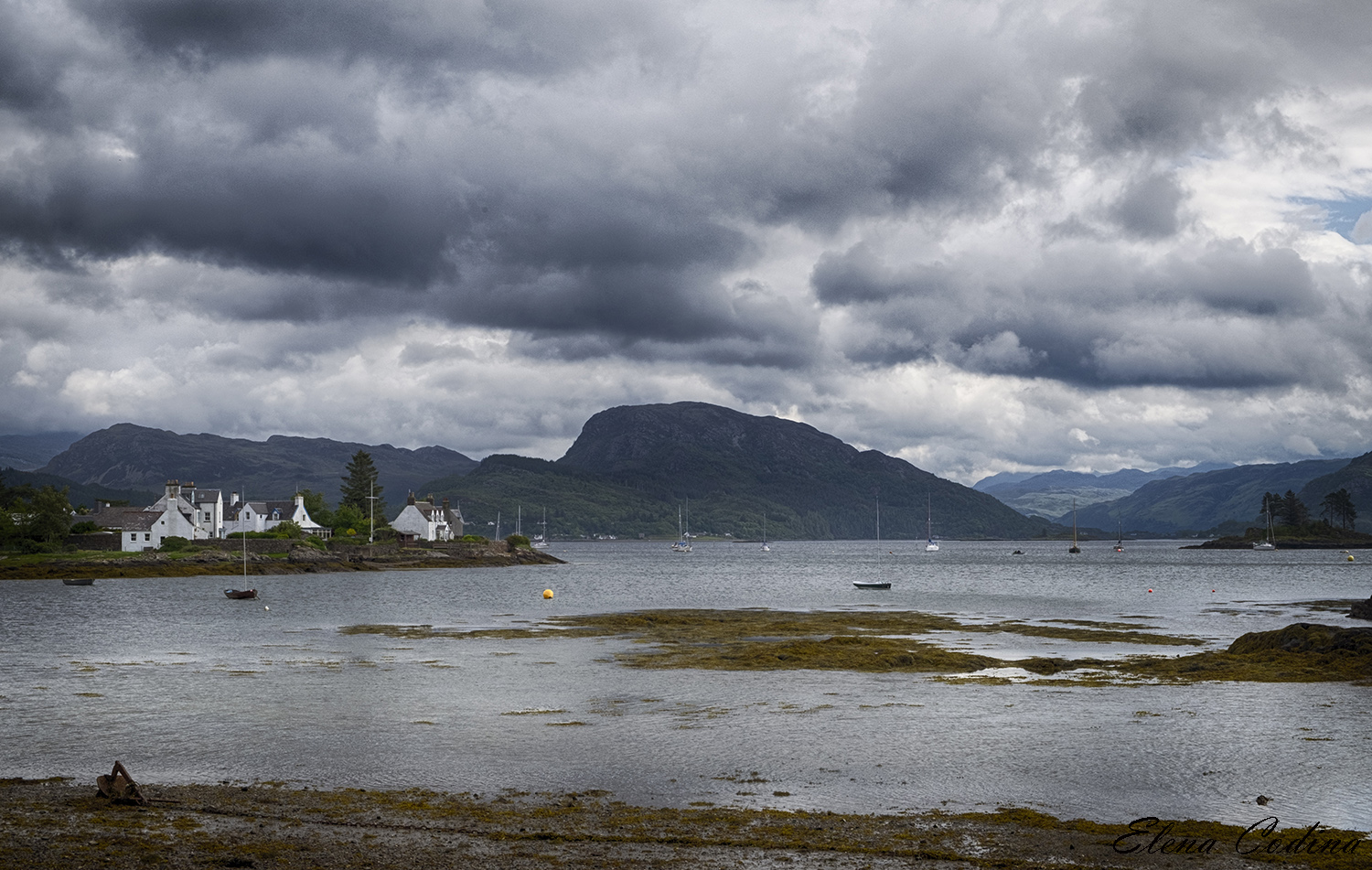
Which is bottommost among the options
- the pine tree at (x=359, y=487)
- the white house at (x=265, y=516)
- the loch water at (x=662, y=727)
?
the loch water at (x=662, y=727)

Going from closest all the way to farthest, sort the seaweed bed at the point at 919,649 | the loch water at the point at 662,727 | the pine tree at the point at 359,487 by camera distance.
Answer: the loch water at the point at 662,727
the seaweed bed at the point at 919,649
the pine tree at the point at 359,487

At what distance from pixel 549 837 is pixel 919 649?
108ft

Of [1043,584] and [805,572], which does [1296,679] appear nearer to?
[1043,584]

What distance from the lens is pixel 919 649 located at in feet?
153

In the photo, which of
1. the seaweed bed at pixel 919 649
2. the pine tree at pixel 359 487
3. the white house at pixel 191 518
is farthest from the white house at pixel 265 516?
the seaweed bed at pixel 919 649

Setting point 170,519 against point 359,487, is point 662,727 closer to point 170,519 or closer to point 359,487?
point 170,519

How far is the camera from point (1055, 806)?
19109 mm

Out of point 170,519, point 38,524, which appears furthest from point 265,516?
point 38,524

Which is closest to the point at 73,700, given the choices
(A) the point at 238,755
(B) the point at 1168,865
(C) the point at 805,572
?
(A) the point at 238,755

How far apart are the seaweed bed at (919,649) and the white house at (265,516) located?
117 m

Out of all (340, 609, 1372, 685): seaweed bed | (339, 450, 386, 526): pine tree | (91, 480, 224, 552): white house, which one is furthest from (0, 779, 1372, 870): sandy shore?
(339, 450, 386, 526): pine tree

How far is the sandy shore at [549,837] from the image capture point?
15031 mm

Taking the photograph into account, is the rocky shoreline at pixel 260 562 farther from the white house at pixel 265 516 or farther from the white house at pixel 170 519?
the white house at pixel 265 516

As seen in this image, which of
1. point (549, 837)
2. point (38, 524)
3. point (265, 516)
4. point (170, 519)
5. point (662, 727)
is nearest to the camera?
point (549, 837)
